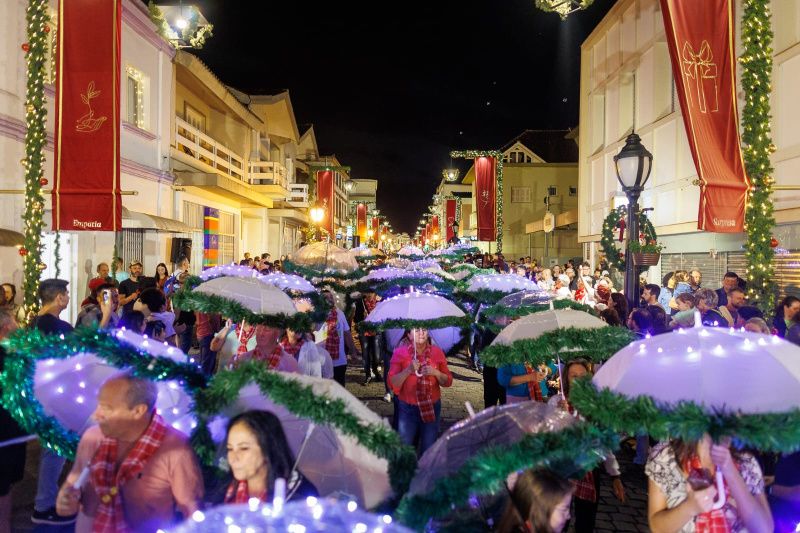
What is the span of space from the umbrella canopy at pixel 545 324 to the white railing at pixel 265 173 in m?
26.8

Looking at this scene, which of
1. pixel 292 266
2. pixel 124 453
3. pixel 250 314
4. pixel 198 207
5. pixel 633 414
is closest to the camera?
pixel 633 414

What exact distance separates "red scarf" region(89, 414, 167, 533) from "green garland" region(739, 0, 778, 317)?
8.88 m

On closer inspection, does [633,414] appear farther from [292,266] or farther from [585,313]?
[292,266]

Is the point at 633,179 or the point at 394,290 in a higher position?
the point at 633,179

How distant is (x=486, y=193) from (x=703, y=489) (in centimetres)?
2494

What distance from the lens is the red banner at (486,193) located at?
27.0 metres

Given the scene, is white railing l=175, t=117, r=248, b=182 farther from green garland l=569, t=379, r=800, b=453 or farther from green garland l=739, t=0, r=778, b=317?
green garland l=569, t=379, r=800, b=453

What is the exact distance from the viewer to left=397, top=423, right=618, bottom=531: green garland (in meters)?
2.63

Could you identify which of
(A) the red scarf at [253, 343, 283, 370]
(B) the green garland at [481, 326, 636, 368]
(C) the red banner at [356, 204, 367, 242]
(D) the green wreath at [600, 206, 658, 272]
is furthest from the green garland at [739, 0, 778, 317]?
(C) the red banner at [356, 204, 367, 242]

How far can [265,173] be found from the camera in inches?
1247

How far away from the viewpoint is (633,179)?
8.58m

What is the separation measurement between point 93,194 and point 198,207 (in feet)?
51.2

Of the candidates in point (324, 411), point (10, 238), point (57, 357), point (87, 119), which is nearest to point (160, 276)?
point (10, 238)

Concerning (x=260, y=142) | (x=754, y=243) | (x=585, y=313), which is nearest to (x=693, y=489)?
(x=585, y=313)
